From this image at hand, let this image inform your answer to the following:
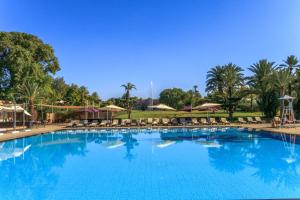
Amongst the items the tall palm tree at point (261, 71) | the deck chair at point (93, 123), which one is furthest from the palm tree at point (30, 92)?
the tall palm tree at point (261, 71)

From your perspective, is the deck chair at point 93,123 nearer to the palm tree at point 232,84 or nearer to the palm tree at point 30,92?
the palm tree at point 30,92

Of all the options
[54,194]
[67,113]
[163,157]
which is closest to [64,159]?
[163,157]

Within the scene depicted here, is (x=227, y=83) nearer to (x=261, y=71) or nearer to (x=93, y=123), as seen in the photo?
(x=261, y=71)

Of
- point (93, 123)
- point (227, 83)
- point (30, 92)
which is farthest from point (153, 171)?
point (227, 83)

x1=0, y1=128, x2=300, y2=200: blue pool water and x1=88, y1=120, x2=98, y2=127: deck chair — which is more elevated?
x1=88, y1=120, x2=98, y2=127: deck chair

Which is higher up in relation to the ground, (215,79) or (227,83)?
(215,79)

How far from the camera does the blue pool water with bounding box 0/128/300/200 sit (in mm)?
7145

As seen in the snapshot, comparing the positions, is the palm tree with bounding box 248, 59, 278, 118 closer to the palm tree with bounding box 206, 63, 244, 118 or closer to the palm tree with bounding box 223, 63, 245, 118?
the palm tree with bounding box 223, 63, 245, 118

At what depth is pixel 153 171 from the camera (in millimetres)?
9523

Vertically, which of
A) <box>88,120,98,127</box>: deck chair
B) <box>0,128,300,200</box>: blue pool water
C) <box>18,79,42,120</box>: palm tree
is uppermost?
<box>18,79,42,120</box>: palm tree

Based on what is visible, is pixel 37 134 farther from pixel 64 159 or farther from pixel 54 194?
pixel 54 194

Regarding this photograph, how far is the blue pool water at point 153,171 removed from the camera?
23.4 feet

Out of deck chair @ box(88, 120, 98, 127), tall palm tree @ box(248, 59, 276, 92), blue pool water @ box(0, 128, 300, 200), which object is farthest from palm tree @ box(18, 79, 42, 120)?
tall palm tree @ box(248, 59, 276, 92)

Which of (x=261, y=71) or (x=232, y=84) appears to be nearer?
(x=261, y=71)
